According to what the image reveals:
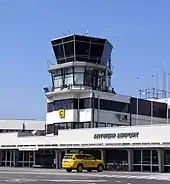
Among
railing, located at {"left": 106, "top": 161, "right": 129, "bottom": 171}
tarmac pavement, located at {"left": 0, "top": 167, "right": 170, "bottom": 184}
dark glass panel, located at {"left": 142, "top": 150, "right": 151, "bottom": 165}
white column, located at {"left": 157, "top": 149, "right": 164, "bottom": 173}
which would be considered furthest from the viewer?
railing, located at {"left": 106, "top": 161, "right": 129, "bottom": 171}

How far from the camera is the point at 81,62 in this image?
7112 cm

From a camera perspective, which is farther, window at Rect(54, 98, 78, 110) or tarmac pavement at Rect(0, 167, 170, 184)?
window at Rect(54, 98, 78, 110)

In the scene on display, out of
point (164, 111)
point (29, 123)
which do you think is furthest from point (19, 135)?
point (29, 123)

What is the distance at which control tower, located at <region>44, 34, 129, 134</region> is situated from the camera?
230 ft

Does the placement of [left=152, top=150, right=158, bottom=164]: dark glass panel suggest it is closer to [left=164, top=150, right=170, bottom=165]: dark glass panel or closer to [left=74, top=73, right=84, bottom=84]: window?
[left=164, top=150, right=170, bottom=165]: dark glass panel

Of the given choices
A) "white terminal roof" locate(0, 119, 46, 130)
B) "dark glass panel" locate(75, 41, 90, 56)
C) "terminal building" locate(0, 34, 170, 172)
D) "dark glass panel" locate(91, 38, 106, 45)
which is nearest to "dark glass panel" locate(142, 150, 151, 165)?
"terminal building" locate(0, 34, 170, 172)

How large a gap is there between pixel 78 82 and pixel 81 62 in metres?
2.88

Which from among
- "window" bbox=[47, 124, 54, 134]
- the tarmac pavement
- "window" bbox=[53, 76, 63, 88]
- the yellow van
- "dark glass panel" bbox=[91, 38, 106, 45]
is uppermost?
"dark glass panel" bbox=[91, 38, 106, 45]

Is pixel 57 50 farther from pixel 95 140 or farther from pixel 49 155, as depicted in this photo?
pixel 95 140

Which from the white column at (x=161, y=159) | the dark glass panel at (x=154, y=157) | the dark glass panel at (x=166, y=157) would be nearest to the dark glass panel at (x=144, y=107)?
the dark glass panel at (x=154, y=157)

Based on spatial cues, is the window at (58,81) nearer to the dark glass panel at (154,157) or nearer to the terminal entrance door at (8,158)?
the terminal entrance door at (8,158)

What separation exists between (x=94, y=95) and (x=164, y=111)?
15664mm

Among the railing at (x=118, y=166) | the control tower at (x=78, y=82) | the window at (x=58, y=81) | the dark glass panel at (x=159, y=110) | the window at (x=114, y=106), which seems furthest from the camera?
the dark glass panel at (x=159, y=110)

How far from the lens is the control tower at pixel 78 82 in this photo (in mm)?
70250
